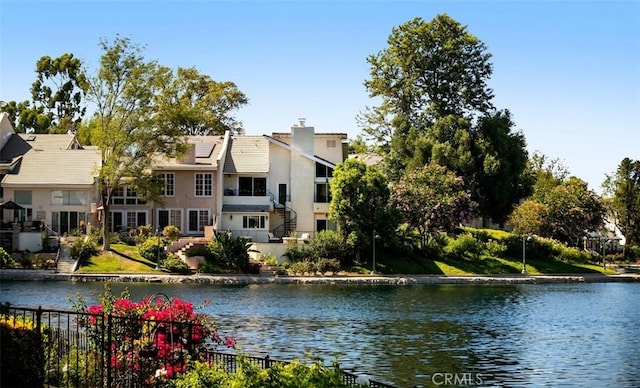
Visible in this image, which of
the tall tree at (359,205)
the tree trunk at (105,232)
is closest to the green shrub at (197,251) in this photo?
the tree trunk at (105,232)

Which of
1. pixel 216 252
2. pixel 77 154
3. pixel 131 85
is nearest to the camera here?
pixel 216 252

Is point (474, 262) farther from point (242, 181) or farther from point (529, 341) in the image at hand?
point (529, 341)

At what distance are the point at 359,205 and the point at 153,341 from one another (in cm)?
4908

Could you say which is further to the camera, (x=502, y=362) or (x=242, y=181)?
(x=242, y=181)

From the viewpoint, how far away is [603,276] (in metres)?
71.6

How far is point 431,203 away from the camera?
7150 cm

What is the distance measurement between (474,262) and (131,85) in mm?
28314

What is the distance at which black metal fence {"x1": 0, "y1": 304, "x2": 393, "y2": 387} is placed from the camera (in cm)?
1795

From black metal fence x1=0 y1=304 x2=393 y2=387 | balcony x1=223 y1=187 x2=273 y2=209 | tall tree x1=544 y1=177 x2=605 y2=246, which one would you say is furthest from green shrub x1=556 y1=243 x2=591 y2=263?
black metal fence x1=0 y1=304 x2=393 y2=387

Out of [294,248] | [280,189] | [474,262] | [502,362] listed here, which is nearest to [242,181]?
[280,189]

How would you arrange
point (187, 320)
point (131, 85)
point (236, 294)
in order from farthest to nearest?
1. point (131, 85)
2. point (236, 294)
3. point (187, 320)

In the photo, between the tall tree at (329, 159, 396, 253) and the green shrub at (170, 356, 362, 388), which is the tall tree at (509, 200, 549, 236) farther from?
the green shrub at (170, 356, 362, 388)

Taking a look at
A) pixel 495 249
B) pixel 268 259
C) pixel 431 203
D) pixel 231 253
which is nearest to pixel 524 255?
pixel 495 249

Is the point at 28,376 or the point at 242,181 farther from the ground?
the point at 242,181
